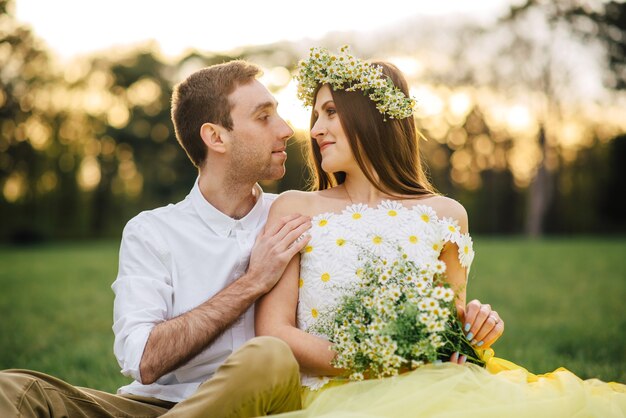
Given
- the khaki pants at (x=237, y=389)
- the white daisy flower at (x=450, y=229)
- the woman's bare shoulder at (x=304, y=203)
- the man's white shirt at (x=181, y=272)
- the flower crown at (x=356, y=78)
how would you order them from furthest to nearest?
the woman's bare shoulder at (x=304, y=203) < the flower crown at (x=356, y=78) < the white daisy flower at (x=450, y=229) < the man's white shirt at (x=181, y=272) < the khaki pants at (x=237, y=389)

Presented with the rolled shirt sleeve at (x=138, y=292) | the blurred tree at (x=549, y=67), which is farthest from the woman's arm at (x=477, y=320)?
the blurred tree at (x=549, y=67)

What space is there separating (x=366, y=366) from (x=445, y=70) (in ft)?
95.3

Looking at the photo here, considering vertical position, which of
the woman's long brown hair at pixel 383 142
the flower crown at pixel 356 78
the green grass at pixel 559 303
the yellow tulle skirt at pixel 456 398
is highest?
the flower crown at pixel 356 78

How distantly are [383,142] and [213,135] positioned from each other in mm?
1132

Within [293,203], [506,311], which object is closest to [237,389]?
[293,203]

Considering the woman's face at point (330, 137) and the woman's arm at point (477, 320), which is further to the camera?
the woman's face at point (330, 137)

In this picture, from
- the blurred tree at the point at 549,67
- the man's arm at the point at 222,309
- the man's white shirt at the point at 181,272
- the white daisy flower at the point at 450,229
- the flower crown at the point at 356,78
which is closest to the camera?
the man's arm at the point at 222,309

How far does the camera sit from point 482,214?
3603 cm

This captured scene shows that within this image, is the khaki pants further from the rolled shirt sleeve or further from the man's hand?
the man's hand

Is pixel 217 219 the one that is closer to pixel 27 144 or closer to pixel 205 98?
pixel 205 98

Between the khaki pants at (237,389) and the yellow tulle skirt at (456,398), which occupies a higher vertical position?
the khaki pants at (237,389)

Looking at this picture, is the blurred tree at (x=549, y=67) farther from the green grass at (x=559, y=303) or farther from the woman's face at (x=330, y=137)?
the woman's face at (x=330, y=137)

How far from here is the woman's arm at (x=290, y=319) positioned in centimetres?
318

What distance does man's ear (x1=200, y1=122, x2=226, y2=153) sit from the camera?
4.08 m
